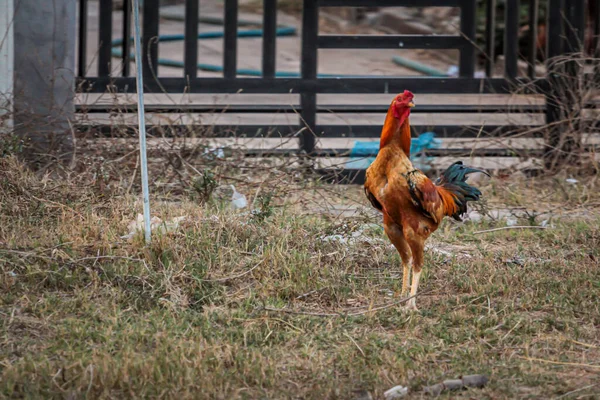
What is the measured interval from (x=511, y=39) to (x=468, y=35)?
1.54 ft

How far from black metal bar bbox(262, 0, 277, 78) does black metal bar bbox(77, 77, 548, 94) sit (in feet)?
0.47

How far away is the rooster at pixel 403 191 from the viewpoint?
5.12 m

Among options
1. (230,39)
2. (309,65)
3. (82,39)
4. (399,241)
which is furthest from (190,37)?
(399,241)

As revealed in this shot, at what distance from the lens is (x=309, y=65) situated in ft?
29.8

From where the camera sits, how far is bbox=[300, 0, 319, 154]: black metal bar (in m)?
9.03

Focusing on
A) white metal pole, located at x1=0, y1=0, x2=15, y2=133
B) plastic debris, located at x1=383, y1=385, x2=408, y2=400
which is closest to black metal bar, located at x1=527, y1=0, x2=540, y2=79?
white metal pole, located at x1=0, y1=0, x2=15, y2=133

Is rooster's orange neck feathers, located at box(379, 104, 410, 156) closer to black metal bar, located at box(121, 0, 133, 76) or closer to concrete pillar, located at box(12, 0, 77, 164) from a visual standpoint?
concrete pillar, located at box(12, 0, 77, 164)

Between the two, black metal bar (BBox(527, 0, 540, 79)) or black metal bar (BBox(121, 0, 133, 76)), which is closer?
black metal bar (BBox(121, 0, 133, 76))

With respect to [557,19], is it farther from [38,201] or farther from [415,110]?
[38,201]

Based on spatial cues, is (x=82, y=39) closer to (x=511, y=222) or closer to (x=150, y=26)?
(x=150, y=26)

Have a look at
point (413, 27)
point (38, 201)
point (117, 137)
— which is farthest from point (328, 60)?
point (38, 201)

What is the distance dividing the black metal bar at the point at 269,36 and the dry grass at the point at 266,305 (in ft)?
7.06

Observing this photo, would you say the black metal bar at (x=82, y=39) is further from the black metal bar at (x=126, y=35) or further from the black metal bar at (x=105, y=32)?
the black metal bar at (x=126, y=35)

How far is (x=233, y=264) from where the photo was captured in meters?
5.84
